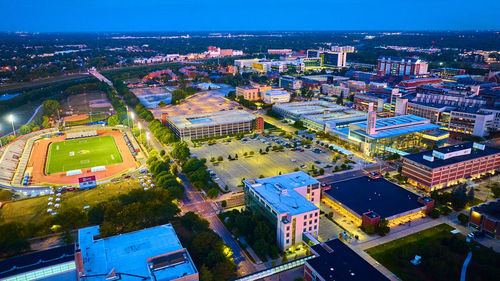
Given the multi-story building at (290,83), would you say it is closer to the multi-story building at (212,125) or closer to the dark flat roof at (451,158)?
the multi-story building at (212,125)

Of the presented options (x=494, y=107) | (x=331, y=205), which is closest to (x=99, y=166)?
(x=331, y=205)

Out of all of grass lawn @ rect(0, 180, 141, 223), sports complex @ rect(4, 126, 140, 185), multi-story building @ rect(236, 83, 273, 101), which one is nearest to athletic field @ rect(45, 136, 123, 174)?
sports complex @ rect(4, 126, 140, 185)

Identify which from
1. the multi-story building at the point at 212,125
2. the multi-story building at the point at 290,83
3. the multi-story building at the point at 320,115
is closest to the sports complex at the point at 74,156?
the multi-story building at the point at 212,125

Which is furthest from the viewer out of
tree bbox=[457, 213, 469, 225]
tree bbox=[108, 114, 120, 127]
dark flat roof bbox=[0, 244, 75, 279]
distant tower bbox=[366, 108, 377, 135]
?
tree bbox=[108, 114, 120, 127]

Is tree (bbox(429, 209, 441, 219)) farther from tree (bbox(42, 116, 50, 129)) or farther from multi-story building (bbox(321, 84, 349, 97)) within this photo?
tree (bbox(42, 116, 50, 129))

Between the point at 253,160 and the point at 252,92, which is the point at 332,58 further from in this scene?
the point at 253,160
